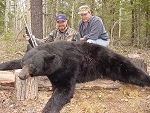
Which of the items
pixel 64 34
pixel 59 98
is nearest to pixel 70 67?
pixel 59 98

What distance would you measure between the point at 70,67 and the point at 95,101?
747 millimetres

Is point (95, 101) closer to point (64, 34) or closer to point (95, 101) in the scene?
point (95, 101)

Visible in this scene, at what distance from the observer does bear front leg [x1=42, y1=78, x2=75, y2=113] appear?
3.12 meters

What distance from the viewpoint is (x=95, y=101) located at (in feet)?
11.8

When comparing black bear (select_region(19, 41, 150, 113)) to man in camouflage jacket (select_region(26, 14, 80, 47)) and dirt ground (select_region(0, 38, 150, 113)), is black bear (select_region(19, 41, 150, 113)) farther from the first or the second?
man in camouflage jacket (select_region(26, 14, 80, 47))

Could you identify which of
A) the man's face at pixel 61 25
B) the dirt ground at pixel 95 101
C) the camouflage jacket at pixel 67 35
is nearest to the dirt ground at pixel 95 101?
the dirt ground at pixel 95 101

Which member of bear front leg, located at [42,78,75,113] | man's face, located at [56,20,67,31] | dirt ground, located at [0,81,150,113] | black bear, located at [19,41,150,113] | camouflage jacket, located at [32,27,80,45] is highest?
man's face, located at [56,20,67,31]

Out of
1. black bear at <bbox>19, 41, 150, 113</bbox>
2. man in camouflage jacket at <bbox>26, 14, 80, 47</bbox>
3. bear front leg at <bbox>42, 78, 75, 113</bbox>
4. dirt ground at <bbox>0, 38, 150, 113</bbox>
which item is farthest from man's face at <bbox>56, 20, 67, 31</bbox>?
bear front leg at <bbox>42, 78, 75, 113</bbox>

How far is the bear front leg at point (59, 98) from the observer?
3121 millimetres

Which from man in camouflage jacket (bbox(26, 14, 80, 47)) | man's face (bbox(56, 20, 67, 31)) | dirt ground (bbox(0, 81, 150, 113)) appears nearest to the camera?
dirt ground (bbox(0, 81, 150, 113))

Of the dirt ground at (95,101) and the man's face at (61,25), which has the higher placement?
the man's face at (61,25)

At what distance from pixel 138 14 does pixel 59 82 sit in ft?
30.0

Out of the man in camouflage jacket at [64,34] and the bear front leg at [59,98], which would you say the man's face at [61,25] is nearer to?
the man in camouflage jacket at [64,34]

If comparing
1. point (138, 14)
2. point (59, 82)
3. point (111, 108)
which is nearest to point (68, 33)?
point (59, 82)
